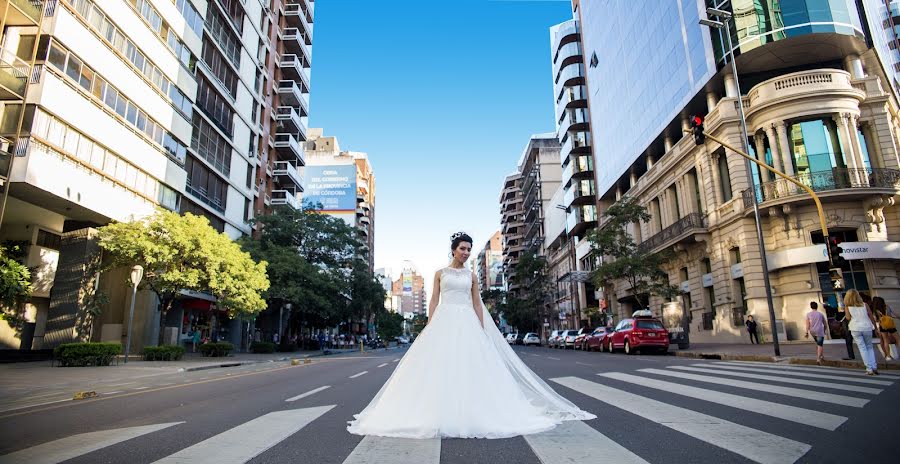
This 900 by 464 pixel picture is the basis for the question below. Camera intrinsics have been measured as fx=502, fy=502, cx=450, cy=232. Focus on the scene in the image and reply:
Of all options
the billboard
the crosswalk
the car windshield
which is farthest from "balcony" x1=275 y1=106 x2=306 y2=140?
the crosswalk

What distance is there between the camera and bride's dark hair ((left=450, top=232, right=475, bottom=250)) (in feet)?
19.1

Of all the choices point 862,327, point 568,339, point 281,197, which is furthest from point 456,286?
point 281,197

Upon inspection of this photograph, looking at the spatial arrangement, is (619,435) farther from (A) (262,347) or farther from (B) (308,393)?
(A) (262,347)

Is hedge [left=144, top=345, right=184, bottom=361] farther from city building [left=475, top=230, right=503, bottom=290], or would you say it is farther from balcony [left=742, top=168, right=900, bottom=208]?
city building [left=475, top=230, right=503, bottom=290]

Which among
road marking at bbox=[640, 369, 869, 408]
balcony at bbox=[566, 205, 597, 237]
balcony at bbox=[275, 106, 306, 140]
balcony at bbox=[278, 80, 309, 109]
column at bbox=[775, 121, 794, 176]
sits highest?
balcony at bbox=[278, 80, 309, 109]

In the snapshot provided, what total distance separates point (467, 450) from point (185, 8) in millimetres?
32563

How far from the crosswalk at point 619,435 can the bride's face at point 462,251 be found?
2.09 m

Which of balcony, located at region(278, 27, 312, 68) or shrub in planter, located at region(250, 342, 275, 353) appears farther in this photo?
balcony, located at region(278, 27, 312, 68)

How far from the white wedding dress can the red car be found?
57.6 ft

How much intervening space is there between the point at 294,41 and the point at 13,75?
33.7 meters

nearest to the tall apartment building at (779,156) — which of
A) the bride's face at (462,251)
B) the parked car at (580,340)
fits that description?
the parked car at (580,340)

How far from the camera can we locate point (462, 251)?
18.8ft

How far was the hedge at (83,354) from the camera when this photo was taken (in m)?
16.8

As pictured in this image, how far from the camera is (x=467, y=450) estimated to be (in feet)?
12.1
